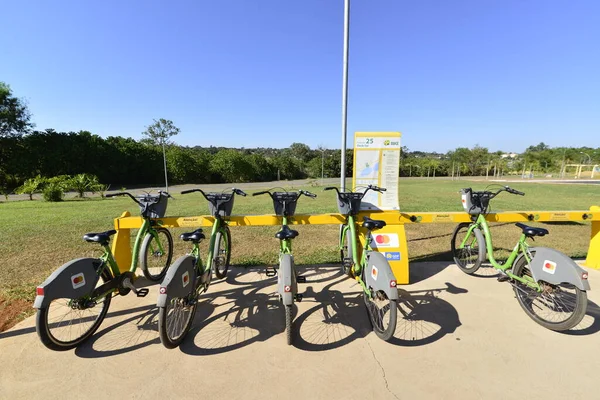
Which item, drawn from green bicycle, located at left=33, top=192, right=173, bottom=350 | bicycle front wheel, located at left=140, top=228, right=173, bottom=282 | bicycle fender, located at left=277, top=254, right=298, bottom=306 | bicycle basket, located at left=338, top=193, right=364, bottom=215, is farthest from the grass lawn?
bicycle fender, located at left=277, top=254, right=298, bottom=306

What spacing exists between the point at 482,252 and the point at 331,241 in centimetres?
286

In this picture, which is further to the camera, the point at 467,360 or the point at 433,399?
the point at 467,360

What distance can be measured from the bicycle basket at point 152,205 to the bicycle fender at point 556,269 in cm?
400

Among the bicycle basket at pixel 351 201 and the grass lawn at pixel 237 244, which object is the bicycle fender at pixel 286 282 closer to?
the bicycle basket at pixel 351 201

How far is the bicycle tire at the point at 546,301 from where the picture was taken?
2426 millimetres

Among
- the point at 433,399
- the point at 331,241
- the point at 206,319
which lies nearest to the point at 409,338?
the point at 433,399

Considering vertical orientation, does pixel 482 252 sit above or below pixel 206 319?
above

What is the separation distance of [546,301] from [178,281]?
3.52m

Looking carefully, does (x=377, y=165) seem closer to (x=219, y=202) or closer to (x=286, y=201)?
(x=286, y=201)

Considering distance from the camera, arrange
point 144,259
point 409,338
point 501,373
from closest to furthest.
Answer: point 501,373 → point 409,338 → point 144,259

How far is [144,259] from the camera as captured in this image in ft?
10.9

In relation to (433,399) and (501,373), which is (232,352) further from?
(501,373)

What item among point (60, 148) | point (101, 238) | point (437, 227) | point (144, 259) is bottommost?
point (437, 227)

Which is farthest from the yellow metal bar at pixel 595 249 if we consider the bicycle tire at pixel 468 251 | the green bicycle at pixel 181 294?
the green bicycle at pixel 181 294
